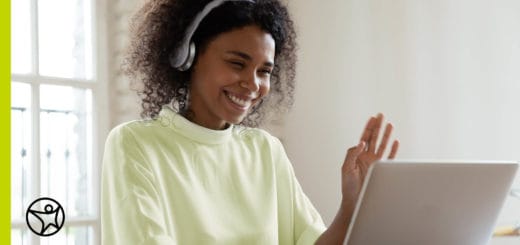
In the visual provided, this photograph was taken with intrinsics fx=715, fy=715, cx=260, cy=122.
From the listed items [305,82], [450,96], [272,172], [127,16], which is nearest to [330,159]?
[305,82]

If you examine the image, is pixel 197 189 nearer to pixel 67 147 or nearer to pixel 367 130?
pixel 367 130

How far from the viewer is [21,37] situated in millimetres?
2332

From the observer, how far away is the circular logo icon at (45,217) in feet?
7.55

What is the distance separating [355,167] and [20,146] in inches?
50.9

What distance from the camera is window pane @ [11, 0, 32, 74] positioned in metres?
2.31

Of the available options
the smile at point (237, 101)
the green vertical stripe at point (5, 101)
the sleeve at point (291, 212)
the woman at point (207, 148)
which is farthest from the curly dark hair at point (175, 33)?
the green vertical stripe at point (5, 101)

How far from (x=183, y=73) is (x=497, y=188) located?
0.68 metres

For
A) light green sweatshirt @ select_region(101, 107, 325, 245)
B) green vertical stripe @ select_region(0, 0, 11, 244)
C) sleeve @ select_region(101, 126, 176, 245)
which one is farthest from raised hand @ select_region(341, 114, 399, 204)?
green vertical stripe @ select_region(0, 0, 11, 244)

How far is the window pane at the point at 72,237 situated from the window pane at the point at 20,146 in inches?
5.4

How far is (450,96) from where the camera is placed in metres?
2.50

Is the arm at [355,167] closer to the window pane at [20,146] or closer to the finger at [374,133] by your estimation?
the finger at [374,133]

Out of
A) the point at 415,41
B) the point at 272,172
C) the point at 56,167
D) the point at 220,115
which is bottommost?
the point at 56,167

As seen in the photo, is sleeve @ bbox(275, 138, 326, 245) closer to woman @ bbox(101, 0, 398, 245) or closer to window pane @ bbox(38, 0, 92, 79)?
woman @ bbox(101, 0, 398, 245)

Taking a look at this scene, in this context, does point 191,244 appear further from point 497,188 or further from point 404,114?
point 404,114
